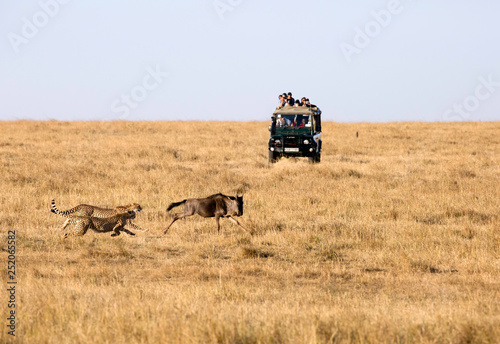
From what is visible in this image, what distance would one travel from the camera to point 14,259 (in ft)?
28.8

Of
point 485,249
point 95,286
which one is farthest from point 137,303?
point 485,249

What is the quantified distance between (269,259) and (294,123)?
46.6 ft

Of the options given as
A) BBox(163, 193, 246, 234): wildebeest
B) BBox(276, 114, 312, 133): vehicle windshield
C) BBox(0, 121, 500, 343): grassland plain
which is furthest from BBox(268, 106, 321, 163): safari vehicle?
BBox(163, 193, 246, 234): wildebeest

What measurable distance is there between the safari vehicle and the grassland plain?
184 centimetres

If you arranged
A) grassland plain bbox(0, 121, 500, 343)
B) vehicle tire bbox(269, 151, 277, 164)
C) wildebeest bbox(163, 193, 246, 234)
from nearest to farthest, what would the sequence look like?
1. grassland plain bbox(0, 121, 500, 343)
2. wildebeest bbox(163, 193, 246, 234)
3. vehicle tire bbox(269, 151, 277, 164)

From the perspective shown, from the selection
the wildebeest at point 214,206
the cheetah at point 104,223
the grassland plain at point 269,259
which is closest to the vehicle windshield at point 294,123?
Result: the grassland plain at point 269,259

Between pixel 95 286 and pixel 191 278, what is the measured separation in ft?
4.15

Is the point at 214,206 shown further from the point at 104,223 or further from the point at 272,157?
the point at 272,157

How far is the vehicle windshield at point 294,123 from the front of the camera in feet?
74.3

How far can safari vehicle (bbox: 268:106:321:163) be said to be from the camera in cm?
2230

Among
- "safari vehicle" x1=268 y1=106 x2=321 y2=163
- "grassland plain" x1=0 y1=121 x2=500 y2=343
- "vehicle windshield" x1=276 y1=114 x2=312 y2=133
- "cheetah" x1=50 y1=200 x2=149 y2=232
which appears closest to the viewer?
"grassland plain" x1=0 y1=121 x2=500 y2=343

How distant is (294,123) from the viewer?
22.8m

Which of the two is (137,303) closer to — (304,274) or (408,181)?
(304,274)

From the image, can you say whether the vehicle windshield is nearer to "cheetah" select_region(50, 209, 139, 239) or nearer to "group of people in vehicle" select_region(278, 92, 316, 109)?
"group of people in vehicle" select_region(278, 92, 316, 109)
